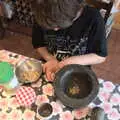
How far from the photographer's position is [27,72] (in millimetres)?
974

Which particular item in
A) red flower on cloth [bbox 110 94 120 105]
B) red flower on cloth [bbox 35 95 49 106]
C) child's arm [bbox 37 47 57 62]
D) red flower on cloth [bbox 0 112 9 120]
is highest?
red flower on cloth [bbox 110 94 120 105]

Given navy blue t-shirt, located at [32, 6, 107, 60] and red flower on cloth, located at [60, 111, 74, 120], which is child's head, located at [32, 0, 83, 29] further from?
red flower on cloth, located at [60, 111, 74, 120]

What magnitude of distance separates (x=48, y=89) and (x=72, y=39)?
0.85 ft

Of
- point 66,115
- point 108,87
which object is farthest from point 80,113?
point 108,87

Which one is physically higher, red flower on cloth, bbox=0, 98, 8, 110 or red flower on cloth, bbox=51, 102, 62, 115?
red flower on cloth, bbox=51, 102, 62, 115

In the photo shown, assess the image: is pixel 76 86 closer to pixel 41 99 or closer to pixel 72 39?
pixel 41 99

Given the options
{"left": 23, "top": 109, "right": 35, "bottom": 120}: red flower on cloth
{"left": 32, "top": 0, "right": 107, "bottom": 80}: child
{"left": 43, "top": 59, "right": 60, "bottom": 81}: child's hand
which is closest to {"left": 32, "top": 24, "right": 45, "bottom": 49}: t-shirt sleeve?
{"left": 32, "top": 0, "right": 107, "bottom": 80}: child

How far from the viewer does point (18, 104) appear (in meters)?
0.96

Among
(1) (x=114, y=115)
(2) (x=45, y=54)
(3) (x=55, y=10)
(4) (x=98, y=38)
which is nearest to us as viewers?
(3) (x=55, y=10)

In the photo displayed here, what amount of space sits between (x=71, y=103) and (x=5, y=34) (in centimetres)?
125

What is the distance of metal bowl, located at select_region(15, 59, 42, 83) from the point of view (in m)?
0.98

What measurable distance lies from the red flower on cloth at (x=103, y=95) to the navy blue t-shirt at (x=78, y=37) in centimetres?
21

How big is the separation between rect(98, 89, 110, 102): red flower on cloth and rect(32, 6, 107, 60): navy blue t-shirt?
21 centimetres

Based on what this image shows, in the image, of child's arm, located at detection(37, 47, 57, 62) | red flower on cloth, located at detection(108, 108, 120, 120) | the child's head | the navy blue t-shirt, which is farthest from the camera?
child's arm, located at detection(37, 47, 57, 62)
